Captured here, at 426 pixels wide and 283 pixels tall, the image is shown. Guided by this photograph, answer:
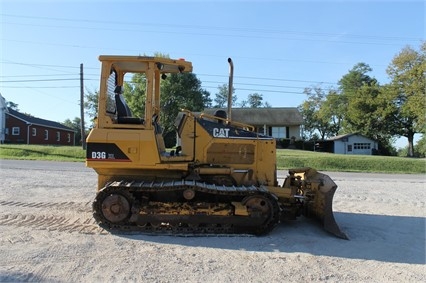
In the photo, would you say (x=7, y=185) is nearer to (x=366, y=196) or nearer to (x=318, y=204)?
(x=318, y=204)

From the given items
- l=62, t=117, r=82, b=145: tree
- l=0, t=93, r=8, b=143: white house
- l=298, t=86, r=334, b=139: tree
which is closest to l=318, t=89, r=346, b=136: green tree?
l=298, t=86, r=334, b=139: tree

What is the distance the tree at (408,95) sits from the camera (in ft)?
142

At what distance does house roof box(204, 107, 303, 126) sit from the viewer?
48812 mm

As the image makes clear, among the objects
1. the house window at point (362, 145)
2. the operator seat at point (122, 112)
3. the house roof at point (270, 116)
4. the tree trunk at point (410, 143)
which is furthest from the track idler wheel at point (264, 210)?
the tree trunk at point (410, 143)

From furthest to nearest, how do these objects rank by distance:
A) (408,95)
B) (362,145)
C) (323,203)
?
(362,145), (408,95), (323,203)

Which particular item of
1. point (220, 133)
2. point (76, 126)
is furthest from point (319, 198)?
point (76, 126)

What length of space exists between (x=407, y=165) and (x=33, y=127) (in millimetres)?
43455

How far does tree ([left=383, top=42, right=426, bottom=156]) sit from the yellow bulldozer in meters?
41.2

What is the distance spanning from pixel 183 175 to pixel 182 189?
0.58 meters

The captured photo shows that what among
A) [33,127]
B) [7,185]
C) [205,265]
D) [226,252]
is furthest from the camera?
[33,127]

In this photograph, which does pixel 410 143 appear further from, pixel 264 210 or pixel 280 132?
pixel 264 210

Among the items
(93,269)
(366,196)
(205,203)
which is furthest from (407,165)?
(93,269)

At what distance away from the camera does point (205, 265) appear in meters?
4.99

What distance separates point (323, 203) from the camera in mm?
7035
